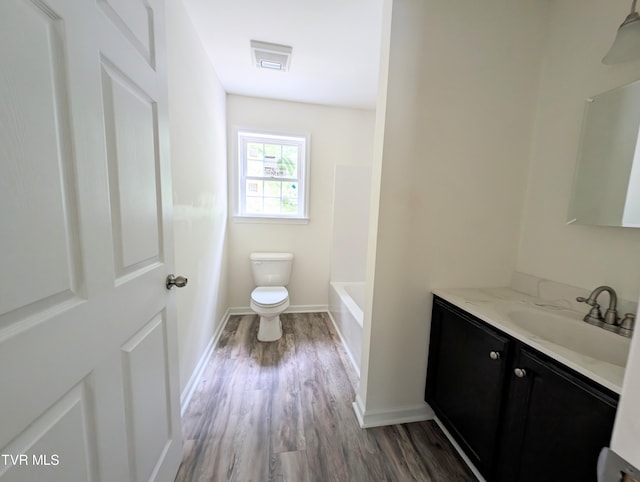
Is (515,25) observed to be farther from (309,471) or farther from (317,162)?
(309,471)

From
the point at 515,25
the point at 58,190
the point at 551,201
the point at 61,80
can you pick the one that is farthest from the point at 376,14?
the point at 58,190

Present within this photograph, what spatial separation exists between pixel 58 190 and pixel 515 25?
2105 millimetres

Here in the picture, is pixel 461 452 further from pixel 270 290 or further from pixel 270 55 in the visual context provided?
pixel 270 55

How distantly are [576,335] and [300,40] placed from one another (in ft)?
7.45

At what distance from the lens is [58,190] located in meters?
0.53

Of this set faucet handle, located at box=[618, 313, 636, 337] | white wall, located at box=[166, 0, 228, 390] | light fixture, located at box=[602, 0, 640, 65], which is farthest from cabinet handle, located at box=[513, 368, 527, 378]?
white wall, located at box=[166, 0, 228, 390]

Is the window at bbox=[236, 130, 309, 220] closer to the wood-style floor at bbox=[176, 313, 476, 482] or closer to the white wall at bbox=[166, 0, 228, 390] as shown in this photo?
the white wall at bbox=[166, 0, 228, 390]

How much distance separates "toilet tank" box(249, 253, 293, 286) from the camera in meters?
2.68

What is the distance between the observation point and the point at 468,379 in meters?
1.22

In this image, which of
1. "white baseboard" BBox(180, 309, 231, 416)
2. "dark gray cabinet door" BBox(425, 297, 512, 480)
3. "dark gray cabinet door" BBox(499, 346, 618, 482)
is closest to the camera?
"dark gray cabinet door" BBox(499, 346, 618, 482)

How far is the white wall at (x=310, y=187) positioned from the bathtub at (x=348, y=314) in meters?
0.33

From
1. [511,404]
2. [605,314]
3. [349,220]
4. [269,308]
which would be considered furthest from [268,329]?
[605,314]

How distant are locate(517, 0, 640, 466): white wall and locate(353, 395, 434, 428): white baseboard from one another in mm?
1061

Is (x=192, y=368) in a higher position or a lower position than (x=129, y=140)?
lower
